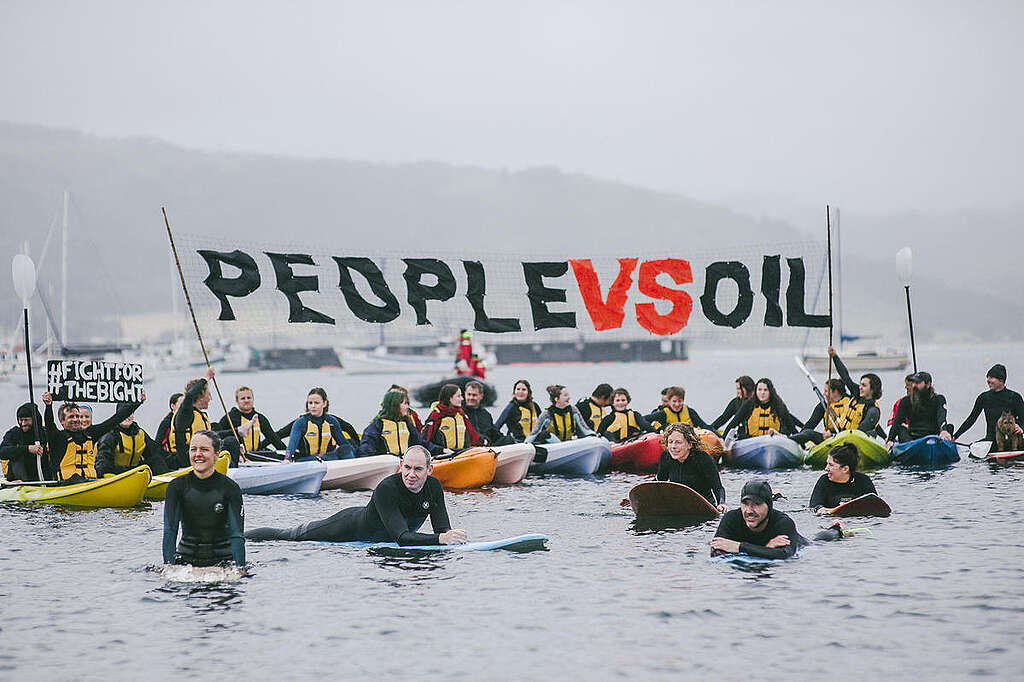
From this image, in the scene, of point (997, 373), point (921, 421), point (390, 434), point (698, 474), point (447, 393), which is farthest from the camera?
point (921, 421)

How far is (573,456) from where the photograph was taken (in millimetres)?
19547

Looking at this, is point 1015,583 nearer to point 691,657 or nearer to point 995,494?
point 691,657

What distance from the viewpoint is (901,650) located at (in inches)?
347

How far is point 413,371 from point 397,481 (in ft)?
314

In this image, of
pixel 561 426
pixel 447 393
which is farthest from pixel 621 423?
pixel 447 393

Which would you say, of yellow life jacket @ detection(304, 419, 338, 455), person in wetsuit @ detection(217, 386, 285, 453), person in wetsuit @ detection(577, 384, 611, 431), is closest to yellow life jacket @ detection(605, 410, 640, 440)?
person in wetsuit @ detection(577, 384, 611, 431)

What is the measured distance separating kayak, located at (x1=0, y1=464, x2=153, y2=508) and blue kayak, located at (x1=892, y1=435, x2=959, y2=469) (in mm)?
12369

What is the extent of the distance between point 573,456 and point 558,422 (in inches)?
52.7

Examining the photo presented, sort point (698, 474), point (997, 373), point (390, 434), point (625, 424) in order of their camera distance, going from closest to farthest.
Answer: point (698, 474) → point (390, 434) → point (997, 373) → point (625, 424)

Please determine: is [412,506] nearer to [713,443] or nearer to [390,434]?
[390,434]

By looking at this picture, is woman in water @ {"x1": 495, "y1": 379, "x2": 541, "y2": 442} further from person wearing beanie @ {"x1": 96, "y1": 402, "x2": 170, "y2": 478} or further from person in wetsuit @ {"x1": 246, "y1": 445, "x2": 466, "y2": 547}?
person in wetsuit @ {"x1": 246, "y1": 445, "x2": 466, "y2": 547}

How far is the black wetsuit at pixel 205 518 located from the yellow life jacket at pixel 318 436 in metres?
7.69

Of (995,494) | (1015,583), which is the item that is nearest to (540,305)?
(995,494)

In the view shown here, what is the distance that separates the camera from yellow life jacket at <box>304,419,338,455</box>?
18484 millimetres
